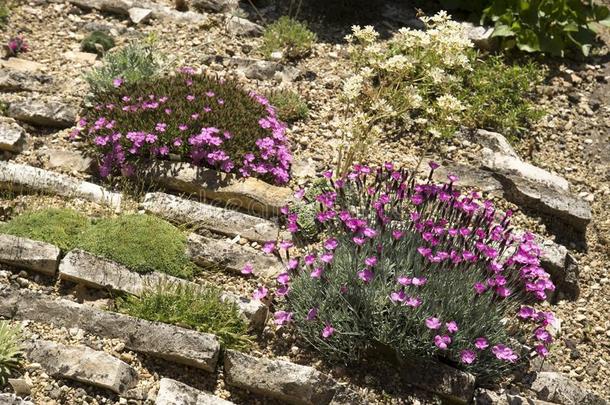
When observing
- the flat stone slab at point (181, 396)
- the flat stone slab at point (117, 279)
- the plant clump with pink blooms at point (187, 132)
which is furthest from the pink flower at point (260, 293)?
the plant clump with pink blooms at point (187, 132)

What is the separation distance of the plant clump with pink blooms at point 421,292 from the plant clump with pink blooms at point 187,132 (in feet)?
4.82

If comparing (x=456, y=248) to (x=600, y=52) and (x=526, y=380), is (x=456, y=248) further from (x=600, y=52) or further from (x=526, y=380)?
(x=600, y=52)

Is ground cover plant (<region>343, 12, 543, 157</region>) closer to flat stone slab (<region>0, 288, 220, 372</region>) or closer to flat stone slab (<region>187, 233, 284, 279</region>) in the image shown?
flat stone slab (<region>187, 233, 284, 279</region>)

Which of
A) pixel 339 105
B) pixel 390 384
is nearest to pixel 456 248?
pixel 390 384

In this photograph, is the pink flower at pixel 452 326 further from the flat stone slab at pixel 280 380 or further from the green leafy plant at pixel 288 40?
the green leafy plant at pixel 288 40

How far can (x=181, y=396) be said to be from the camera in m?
Answer: 5.24

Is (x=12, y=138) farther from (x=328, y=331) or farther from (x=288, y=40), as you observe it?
(x=328, y=331)

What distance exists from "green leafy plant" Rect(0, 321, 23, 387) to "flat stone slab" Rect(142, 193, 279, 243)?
6.77 feet

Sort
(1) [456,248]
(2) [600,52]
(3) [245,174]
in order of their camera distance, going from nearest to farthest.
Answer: (1) [456,248], (3) [245,174], (2) [600,52]

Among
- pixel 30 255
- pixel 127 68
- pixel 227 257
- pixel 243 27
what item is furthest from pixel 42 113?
pixel 243 27

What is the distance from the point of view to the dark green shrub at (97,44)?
9.91 m

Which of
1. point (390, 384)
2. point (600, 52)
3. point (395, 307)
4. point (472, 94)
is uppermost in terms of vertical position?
point (600, 52)

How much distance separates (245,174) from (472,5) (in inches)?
198

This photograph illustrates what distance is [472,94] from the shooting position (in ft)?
31.1
